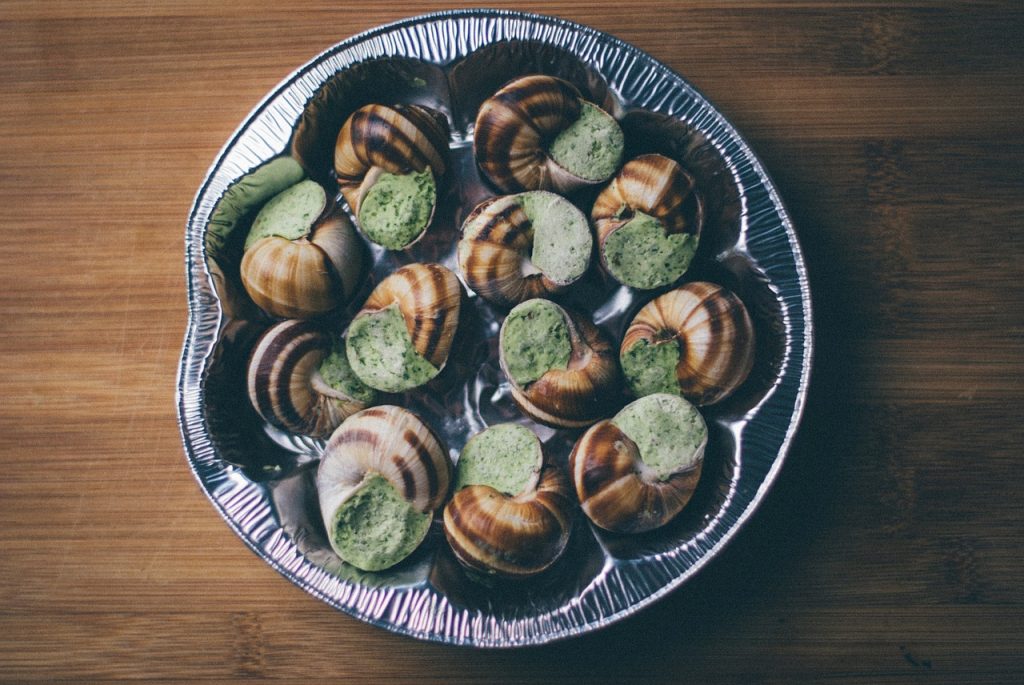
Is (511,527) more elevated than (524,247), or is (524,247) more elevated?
(524,247)

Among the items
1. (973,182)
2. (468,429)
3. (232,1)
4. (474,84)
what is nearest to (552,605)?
(468,429)

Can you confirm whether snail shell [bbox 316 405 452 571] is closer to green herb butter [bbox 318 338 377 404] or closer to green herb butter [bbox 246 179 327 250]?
green herb butter [bbox 318 338 377 404]

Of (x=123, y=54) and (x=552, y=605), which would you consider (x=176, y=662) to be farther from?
(x=123, y=54)

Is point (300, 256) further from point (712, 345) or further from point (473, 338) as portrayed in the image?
point (712, 345)

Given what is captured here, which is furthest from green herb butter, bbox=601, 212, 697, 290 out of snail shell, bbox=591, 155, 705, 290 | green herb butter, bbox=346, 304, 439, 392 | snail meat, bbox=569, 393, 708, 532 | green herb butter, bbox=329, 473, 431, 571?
green herb butter, bbox=329, 473, 431, 571

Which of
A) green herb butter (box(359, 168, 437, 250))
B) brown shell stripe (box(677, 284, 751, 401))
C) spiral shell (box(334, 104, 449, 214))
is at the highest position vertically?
spiral shell (box(334, 104, 449, 214))

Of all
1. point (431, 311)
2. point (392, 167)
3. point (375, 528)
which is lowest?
point (375, 528)

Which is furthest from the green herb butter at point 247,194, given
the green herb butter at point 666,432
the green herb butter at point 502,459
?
the green herb butter at point 666,432

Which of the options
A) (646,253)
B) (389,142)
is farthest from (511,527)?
(389,142)
